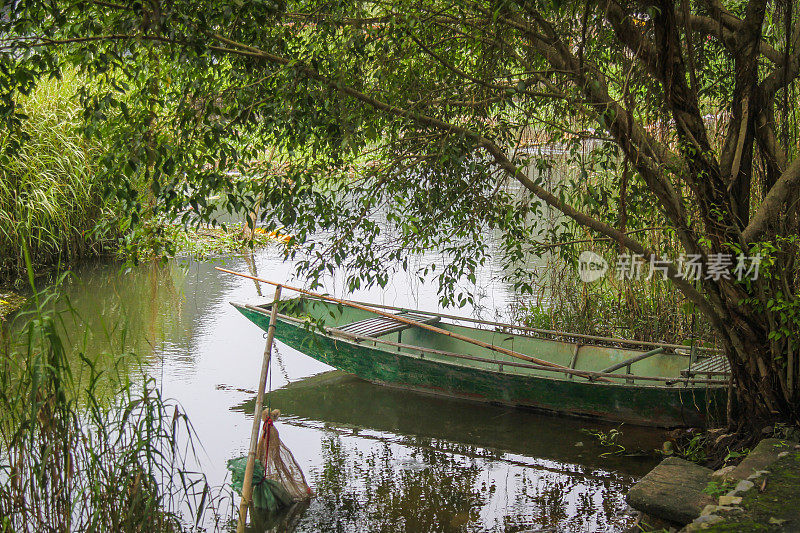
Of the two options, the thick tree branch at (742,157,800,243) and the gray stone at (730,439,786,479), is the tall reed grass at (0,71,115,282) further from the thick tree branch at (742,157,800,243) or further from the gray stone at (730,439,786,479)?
the gray stone at (730,439,786,479)

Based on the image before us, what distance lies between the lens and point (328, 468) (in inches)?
209

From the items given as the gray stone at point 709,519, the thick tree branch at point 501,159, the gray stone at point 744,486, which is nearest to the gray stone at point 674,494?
the gray stone at point 744,486

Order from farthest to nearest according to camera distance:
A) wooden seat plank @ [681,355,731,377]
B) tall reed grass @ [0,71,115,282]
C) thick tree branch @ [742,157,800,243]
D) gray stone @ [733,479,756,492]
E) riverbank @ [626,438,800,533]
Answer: tall reed grass @ [0,71,115,282]
wooden seat plank @ [681,355,731,377]
thick tree branch @ [742,157,800,243]
gray stone @ [733,479,756,492]
riverbank @ [626,438,800,533]

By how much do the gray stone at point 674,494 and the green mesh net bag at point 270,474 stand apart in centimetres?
205

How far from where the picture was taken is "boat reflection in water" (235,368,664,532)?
4.58 meters

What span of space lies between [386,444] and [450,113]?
8.70ft

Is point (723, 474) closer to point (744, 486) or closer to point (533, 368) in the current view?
point (744, 486)

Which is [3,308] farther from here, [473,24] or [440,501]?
[473,24]

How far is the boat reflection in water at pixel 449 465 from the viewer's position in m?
4.58

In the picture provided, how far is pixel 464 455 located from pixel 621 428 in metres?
1.37

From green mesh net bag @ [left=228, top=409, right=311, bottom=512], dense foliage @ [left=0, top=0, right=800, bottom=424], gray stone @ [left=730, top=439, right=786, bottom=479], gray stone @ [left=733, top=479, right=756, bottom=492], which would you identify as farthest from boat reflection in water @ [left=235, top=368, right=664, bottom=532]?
dense foliage @ [left=0, top=0, right=800, bottom=424]

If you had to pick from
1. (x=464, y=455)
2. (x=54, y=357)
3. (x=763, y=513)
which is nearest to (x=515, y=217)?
(x=464, y=455)

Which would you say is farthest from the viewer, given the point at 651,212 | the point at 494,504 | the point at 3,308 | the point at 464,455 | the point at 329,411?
the point at 3,308

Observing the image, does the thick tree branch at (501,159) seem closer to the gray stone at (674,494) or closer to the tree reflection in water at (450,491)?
the gray stone at (674,494)
